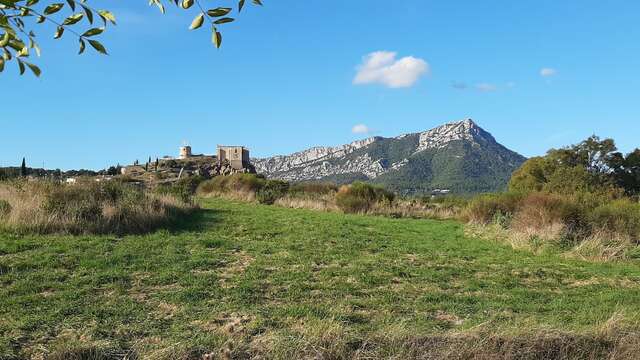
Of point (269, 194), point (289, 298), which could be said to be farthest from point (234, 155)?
point (289, 298)

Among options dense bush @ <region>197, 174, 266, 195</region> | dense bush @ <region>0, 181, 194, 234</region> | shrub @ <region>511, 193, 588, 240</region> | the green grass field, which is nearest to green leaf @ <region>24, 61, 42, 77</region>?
the green grass field

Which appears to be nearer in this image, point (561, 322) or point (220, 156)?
point (561, 322)

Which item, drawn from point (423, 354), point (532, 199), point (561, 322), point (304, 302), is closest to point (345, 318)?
point (304, 302)

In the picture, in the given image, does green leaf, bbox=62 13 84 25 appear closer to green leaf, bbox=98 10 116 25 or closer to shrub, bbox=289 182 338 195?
green leaf, bbox=98 10 116 25

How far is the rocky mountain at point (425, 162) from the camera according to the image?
87.2 metres

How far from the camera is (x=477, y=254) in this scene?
1088 centimetres

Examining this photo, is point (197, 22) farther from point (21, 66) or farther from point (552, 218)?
point (552, 218)

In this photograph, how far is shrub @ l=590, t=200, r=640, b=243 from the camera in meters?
13.8

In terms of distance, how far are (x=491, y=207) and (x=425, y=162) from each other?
8608 cm

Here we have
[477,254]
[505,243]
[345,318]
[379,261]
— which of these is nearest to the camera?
[345,318]

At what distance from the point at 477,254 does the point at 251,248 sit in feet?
15.8

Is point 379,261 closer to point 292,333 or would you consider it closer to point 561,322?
point 561,322

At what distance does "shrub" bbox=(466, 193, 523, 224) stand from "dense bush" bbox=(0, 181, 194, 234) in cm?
1103

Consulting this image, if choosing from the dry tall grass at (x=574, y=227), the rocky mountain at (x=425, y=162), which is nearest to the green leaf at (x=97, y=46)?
the dry tall grass at (x=574, y=227)
